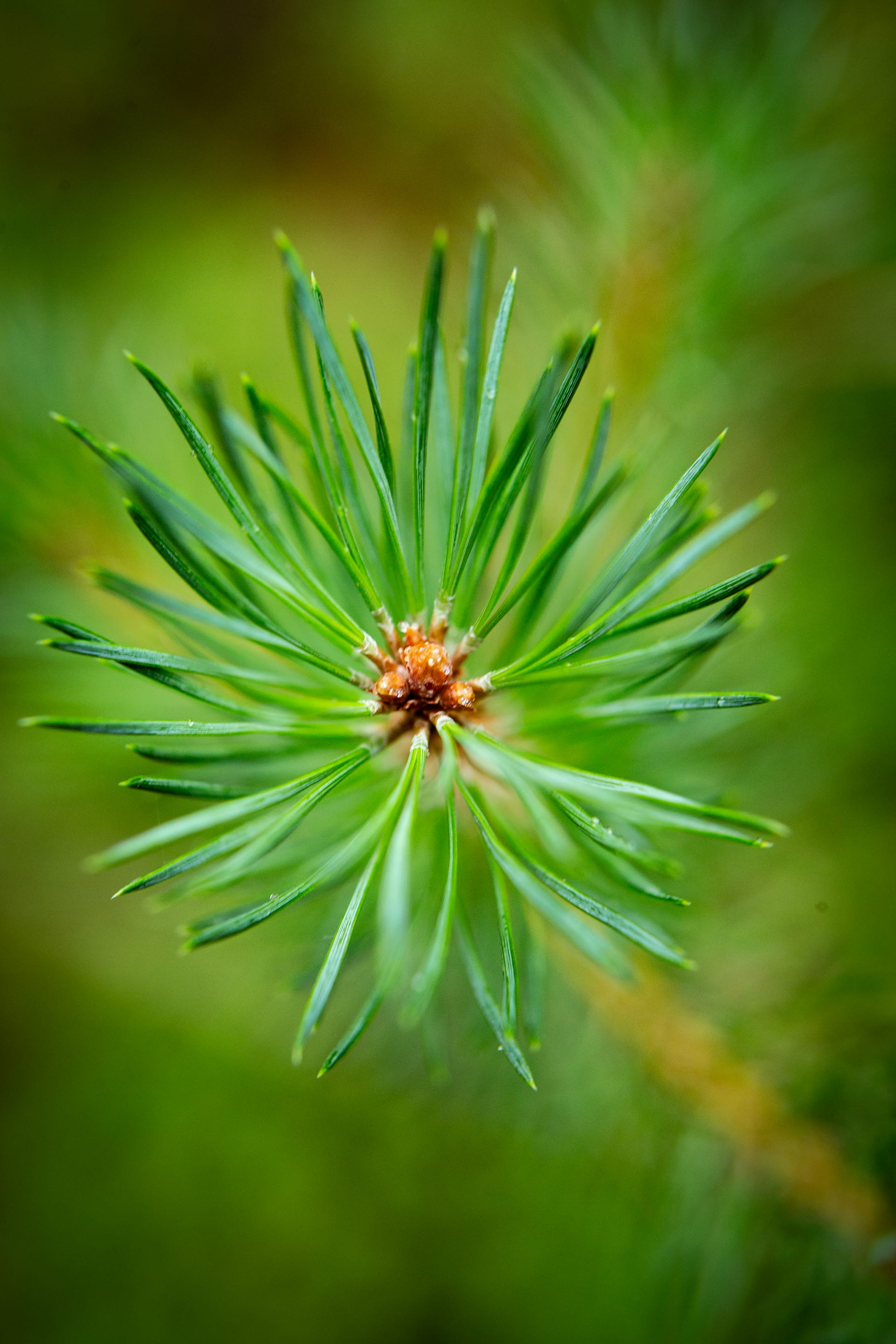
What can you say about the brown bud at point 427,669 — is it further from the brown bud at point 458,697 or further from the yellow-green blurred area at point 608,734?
the yellow-green blurred area at point 608,734

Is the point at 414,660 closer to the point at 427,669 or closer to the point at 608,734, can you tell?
the point at 427,669

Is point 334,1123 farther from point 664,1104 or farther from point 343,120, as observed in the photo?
point 343,120

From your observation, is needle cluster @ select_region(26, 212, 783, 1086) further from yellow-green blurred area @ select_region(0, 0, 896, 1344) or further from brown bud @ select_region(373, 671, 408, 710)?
yellow-green blurred area @ select_region(0, 0, 896, 1344)

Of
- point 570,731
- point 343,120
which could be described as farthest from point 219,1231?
point 343,120

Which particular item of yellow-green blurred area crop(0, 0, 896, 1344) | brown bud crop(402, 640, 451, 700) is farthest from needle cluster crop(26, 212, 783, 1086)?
yellow-green blurred area crop(0, 0, 896, 1344)

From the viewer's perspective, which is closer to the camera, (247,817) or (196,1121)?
(247,817)

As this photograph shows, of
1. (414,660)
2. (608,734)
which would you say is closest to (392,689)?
(414,660)

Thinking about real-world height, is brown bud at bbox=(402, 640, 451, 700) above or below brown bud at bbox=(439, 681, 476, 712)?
above

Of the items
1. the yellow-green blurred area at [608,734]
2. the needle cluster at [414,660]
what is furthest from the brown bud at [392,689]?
the yellow-green blurred area at [608,734]
